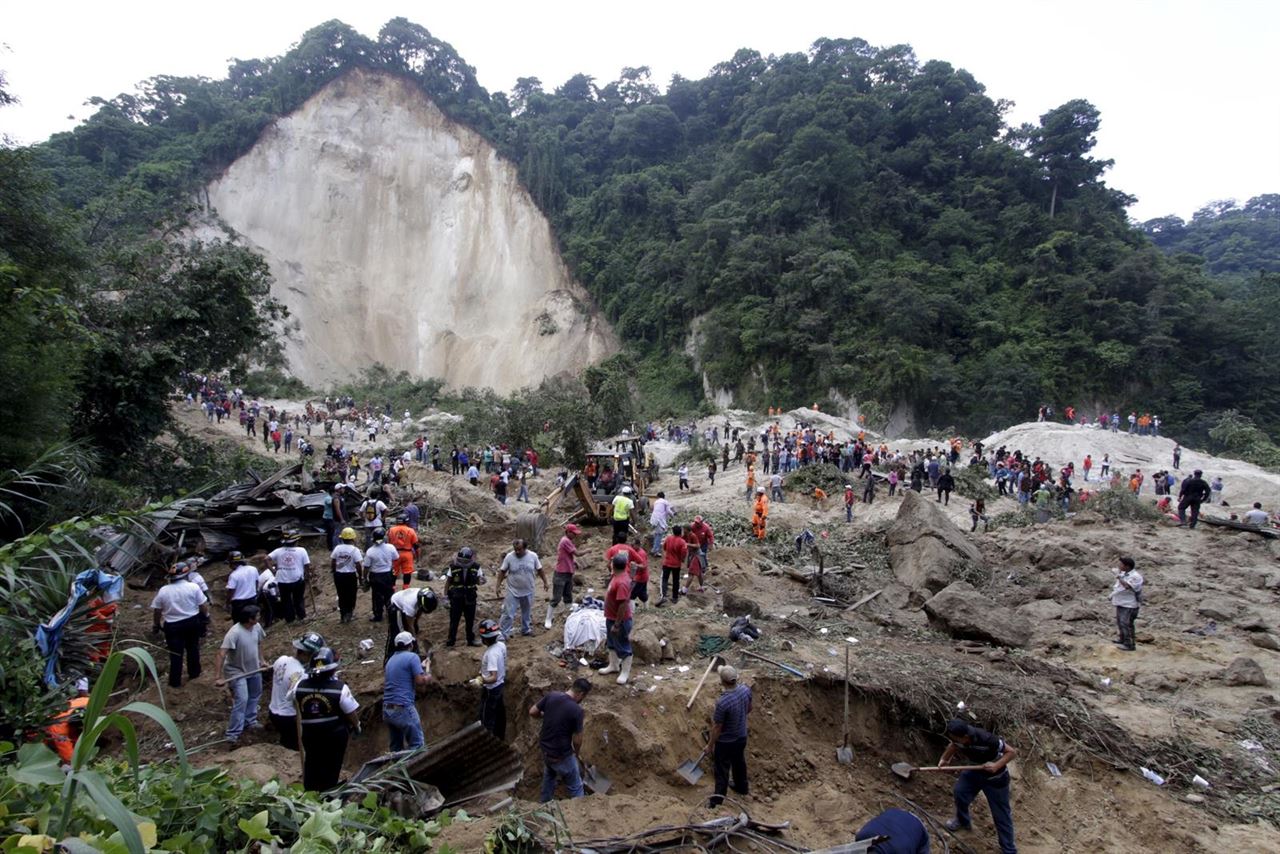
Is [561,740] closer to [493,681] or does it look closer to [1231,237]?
[493,681]

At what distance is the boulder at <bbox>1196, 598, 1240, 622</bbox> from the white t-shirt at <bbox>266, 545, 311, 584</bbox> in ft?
44.7

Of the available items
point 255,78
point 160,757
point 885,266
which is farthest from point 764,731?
point 255,78

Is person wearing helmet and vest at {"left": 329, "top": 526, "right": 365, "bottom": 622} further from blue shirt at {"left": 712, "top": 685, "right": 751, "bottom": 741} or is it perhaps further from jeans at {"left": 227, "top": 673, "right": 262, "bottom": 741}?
blue shirt at {"left": 712, "top": 685, "right": 751, "bottom": 741}

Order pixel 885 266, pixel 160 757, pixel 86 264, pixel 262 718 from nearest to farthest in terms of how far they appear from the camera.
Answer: pixel 160 757
pixel 262 718
pixel 86 264
pixel 885 266

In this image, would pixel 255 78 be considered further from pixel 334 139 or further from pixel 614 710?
pixel 614 710

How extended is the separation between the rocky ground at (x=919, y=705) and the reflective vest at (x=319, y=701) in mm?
582

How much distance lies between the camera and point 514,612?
317 inches

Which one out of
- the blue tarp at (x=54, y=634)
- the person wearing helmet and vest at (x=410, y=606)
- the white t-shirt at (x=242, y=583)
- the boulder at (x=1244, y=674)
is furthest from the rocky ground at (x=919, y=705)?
the blue tarp at (x=54, y=634)

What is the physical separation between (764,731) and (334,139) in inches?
2366

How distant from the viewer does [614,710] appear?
6461mm

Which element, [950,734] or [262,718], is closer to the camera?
[950,734]

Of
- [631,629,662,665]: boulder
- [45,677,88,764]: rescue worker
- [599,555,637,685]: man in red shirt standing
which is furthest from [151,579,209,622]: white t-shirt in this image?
[631,629,662,665]: boulder

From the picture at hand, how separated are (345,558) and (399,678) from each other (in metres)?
3.40

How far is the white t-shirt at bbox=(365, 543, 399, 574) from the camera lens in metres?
8.62
